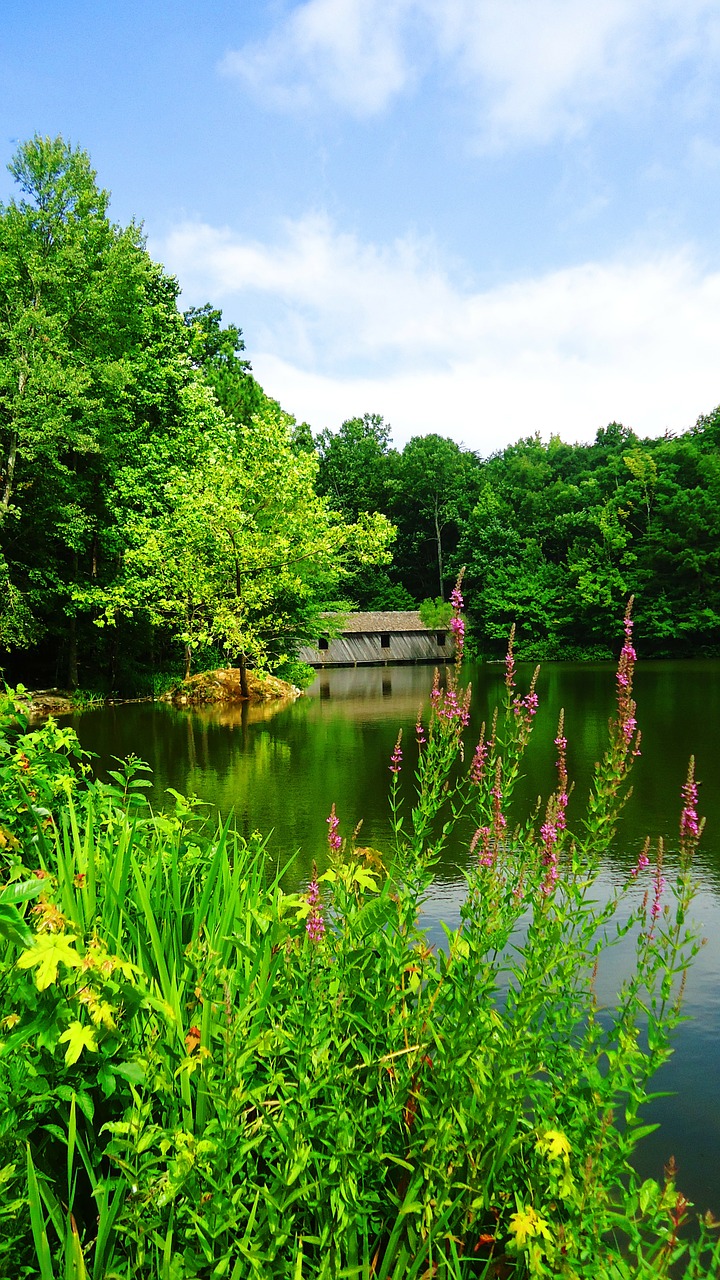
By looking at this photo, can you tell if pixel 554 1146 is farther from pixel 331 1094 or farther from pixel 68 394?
pixel 68 394

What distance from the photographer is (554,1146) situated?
2055 mm

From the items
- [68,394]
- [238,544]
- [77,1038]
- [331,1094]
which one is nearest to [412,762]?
[331,1094]

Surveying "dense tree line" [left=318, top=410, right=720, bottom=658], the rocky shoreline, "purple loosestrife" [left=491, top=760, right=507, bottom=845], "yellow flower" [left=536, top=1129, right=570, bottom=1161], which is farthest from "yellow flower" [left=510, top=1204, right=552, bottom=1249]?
A: "dense tree line" [left=318, top=410, right=720, bottom=658]

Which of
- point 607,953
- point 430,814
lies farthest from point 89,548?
point 430,814

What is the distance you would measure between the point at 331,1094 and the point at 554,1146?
0.60 meters

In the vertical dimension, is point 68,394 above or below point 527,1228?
above

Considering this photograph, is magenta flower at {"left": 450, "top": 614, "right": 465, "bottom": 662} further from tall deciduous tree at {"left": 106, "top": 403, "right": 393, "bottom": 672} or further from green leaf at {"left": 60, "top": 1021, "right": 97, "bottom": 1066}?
tall deciduous tree at {"left": 106, "top": 403, "right": 393, "bottom": 672}

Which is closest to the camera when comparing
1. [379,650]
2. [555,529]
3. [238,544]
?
[238,544]

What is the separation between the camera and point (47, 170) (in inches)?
855

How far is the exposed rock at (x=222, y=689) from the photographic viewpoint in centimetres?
2320

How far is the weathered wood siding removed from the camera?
Answer: 4725cm

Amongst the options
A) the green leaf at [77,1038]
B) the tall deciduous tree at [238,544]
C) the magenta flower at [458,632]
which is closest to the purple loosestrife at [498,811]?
the magenta flower at [458,632]

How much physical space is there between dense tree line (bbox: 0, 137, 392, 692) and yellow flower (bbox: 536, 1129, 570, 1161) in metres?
19.5

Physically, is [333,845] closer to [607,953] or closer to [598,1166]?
[598,1166]
